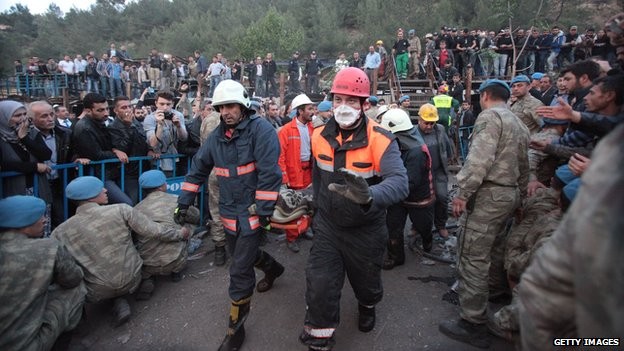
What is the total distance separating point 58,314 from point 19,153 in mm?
1907

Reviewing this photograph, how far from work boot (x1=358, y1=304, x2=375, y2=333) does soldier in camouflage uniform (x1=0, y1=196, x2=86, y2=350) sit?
2.29 metres

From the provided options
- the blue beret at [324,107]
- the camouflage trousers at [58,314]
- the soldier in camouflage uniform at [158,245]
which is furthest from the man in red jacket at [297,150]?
the camouflage trousers at [58,314]

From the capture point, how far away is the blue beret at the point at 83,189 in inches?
133

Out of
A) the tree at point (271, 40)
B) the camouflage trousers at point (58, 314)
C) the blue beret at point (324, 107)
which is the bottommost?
the camouflage trousers at point (58, 314)

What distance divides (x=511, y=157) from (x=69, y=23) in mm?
71327

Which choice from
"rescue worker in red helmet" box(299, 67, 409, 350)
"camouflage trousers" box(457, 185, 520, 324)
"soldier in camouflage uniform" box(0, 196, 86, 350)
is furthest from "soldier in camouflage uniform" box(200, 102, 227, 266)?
"camouflage trousers" box(457, 185, 520, 324)

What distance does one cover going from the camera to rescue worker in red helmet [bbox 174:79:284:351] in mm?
3107

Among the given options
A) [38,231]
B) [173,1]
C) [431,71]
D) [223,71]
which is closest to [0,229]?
[38,231]

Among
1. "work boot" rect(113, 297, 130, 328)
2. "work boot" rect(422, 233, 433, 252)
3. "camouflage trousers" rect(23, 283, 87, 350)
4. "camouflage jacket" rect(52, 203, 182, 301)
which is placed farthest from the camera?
"work boot" rect(422, 233, 433, 252)

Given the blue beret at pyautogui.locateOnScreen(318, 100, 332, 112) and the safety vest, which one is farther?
the safety vest

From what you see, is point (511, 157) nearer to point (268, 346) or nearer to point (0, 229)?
point (268, 346)

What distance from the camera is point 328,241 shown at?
115 inches

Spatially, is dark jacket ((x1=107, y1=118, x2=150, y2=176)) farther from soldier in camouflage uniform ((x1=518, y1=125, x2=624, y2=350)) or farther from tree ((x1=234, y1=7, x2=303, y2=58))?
tree ((x1=234, y1=7, x2=303, y2=58))

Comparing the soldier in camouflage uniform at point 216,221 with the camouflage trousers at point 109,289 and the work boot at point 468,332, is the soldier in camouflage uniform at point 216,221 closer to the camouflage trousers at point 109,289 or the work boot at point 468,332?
the camouflage trousers at point 109,289
